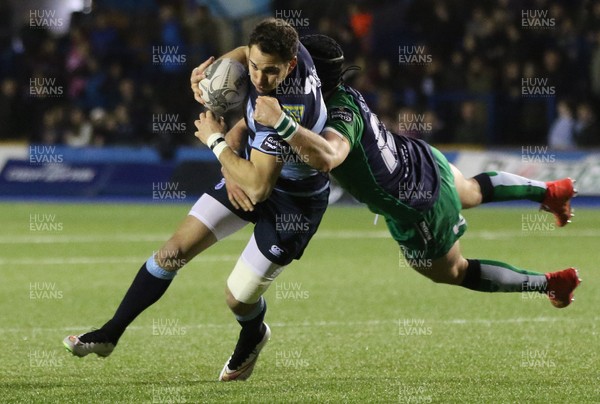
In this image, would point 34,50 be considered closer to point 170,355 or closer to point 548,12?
point 548,12

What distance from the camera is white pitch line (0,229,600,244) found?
14.9m

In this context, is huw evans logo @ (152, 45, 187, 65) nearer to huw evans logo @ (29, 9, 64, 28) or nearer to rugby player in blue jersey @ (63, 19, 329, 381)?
huw evans logo @ (29, 9, 64, 28)

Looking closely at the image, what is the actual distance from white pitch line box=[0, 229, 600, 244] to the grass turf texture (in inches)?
1.6

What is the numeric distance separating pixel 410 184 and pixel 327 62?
34.3 inches

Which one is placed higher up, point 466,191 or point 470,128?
point 466,191

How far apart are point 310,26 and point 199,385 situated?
1557 centimetres

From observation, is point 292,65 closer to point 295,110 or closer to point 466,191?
point 295,110

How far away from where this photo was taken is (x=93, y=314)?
30.9ft

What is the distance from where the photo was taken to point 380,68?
21.2 meters

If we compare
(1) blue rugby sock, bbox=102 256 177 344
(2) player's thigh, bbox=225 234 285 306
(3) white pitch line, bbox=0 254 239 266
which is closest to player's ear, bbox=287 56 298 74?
(2) player's thigh, bbox=225 234 285 306

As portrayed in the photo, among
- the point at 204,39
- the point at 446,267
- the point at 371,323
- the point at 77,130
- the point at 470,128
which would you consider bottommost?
the point at 77,130

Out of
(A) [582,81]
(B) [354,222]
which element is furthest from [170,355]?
(A) [582,81]

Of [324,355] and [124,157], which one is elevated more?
[324,355]

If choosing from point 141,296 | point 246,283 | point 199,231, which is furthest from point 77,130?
point 246,283
